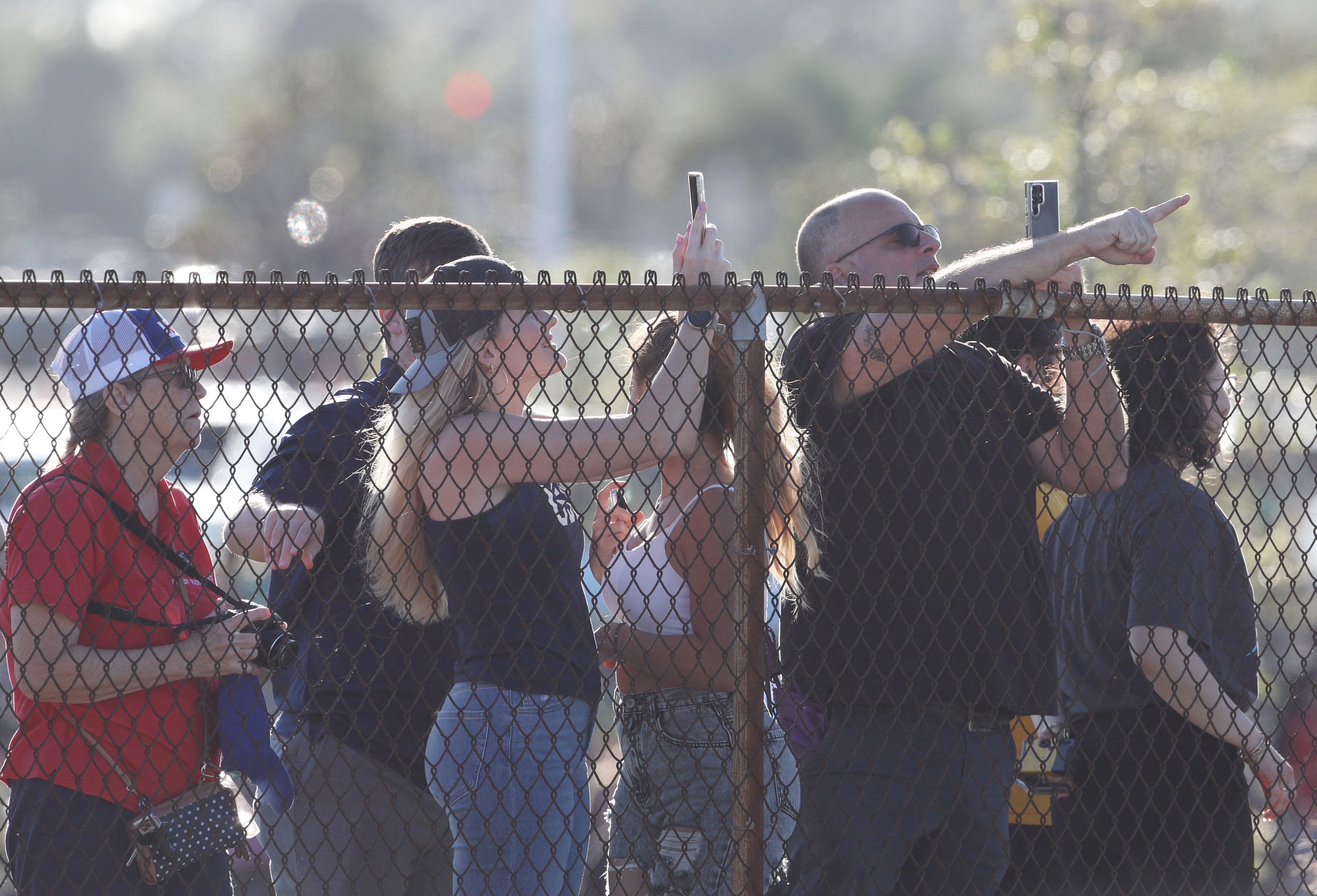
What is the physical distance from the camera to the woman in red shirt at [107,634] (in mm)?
2242

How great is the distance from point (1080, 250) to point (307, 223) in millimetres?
31328

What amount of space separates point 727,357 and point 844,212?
2.16ft

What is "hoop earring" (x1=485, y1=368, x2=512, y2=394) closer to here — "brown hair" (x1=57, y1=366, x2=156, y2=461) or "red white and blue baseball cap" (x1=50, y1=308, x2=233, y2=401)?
"red white and blue baseball cap" (x1=50, y1=308, x2=233, y2=401)

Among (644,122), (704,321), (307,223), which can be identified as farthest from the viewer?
(644,122)

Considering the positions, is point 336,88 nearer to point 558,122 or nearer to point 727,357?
point 558,122

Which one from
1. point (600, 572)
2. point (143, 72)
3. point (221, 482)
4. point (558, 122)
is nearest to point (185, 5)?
point (143, 72)

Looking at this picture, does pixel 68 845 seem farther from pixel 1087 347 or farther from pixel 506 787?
pixel 1087 347

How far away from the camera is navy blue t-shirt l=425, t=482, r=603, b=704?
229cm

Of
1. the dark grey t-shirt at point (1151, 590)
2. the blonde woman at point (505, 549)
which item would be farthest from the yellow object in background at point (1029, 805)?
the blonde woman at point (505, 549)

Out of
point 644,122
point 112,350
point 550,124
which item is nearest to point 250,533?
point 112,350

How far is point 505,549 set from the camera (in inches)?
90.6

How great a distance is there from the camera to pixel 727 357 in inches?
87.7

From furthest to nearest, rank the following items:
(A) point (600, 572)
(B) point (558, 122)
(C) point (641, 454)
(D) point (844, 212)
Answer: (B) point (558, 122)
(A) point (600, 572)
(D) point (844, 212)
(C) point (641, 454)

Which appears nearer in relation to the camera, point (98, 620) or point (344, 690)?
point (98, 620)
